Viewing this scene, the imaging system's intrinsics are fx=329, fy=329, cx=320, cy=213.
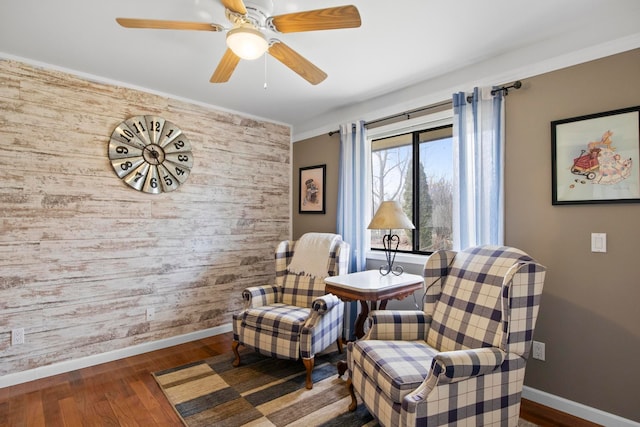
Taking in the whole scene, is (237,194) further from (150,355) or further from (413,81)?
(413,81)

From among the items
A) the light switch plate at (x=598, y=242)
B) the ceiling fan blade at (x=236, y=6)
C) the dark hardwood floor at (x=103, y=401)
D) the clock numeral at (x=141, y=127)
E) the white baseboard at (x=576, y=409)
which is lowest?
the dark hardwood floor at (x=103, y=401)

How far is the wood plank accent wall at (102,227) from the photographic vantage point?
8.45 ft

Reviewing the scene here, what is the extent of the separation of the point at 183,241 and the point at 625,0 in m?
3.81

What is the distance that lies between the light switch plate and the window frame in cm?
122

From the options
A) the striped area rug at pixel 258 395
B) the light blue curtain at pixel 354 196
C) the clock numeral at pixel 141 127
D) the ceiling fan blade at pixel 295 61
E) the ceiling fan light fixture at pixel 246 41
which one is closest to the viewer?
the ceiling fan light fixture at pixel 246 41

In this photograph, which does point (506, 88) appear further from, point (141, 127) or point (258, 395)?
point (141, 127)

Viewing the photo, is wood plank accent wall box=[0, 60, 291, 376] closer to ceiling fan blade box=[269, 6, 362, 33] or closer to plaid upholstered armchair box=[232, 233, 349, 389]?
plaid upholstered armchair box=[232, 233, 349, 389]

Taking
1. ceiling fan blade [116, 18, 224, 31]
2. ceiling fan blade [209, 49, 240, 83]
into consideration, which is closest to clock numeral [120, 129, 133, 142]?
ceiling fan blade [209, 49, 240, 83]

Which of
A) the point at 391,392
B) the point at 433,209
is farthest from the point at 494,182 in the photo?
the point at 391,392

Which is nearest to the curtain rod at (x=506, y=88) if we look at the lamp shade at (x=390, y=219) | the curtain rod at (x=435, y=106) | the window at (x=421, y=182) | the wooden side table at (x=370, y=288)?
the curtain rod at (x=435, y=106)

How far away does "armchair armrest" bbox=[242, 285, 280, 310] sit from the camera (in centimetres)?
293

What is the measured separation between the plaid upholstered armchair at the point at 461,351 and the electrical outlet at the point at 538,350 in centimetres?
66

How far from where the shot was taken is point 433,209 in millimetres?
3059

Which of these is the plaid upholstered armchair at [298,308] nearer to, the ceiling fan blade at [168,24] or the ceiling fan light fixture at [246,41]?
the ceiling fan light fixture at [246,41]
